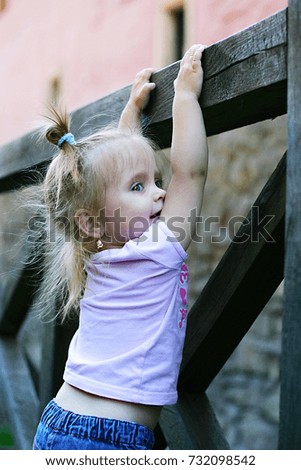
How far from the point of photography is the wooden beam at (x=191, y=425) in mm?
1839

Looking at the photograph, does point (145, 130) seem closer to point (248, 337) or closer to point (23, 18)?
point (248, 337)

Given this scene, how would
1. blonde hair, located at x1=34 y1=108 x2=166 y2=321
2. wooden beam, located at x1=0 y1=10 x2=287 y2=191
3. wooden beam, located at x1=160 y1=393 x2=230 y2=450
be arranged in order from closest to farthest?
wooden beam, located at x1=0 y1=10 x2=287 y2=191, blonde hair, located at x1=34 y1=108 x2=166 y2=321, wooden beam, located at x1=160 y1=393 x2=230 y2=450

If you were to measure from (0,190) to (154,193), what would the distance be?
4.29 ft

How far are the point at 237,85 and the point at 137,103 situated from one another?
37 cm

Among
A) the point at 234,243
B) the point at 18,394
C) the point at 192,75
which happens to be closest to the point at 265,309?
the point at 18,394

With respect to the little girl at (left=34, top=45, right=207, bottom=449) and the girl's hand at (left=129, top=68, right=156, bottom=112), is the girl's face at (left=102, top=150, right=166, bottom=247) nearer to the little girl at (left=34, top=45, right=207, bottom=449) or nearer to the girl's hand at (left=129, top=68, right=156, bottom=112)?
the little girl at (left=34, top=45, right=207, bottom=449)

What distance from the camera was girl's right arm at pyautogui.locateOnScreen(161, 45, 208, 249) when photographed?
1435mm

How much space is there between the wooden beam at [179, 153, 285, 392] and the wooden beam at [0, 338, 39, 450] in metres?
0.79

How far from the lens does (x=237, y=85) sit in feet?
4.42

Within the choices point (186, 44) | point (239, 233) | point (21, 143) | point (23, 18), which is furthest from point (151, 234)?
point (23, 18)

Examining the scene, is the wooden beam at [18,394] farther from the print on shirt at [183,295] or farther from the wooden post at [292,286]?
the wooden post at [292,286]

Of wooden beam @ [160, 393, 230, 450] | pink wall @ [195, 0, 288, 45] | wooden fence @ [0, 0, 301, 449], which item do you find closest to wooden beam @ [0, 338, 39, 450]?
wooden fence @ [0, 0, 301, 449]

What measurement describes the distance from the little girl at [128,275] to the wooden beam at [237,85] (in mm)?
47

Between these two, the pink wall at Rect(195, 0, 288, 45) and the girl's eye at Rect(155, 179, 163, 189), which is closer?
the girl's eye at Rect(155, 179, 163, 189)
